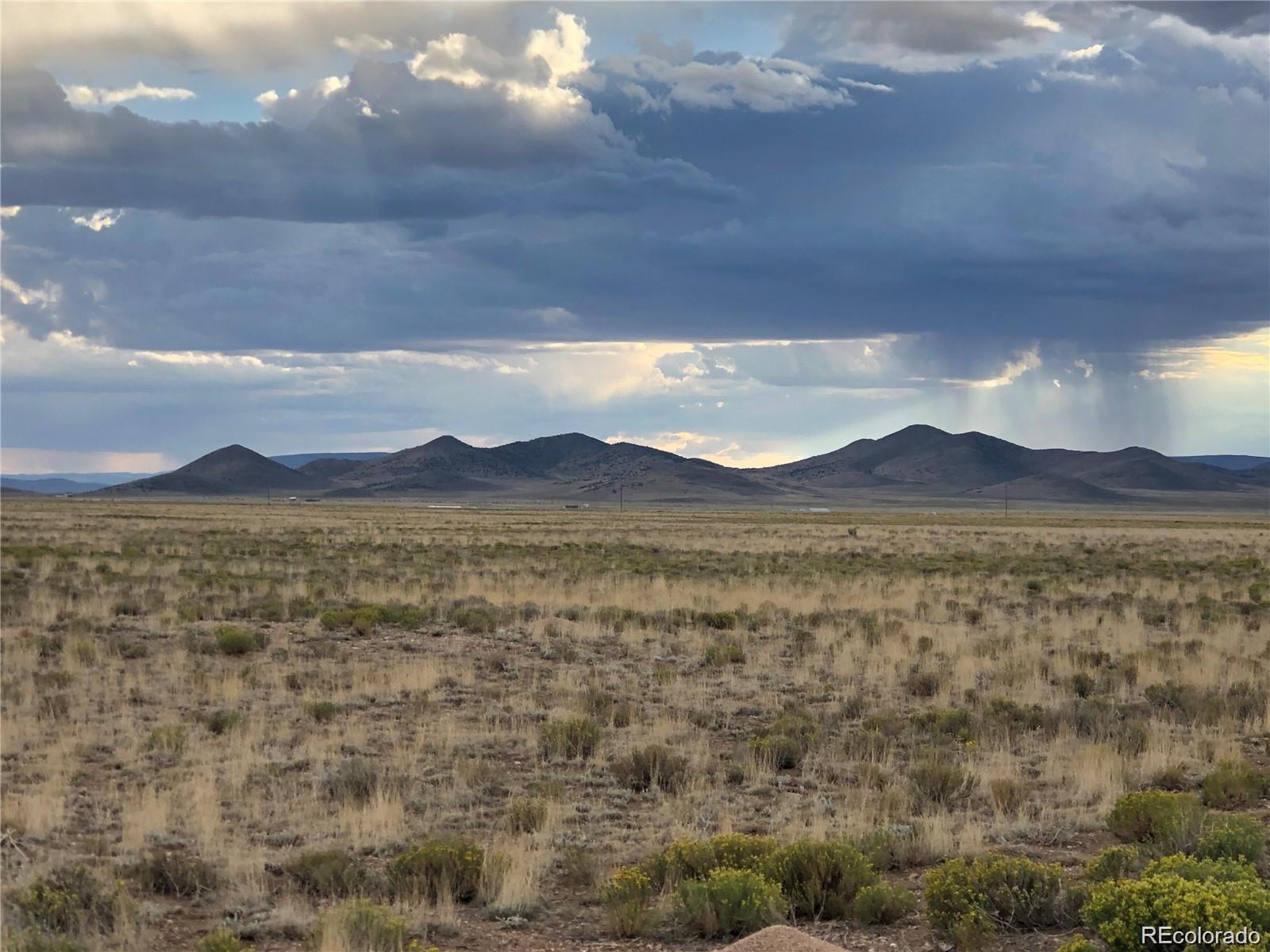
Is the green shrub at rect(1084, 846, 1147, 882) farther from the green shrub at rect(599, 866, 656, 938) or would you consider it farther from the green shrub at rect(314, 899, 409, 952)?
the green shrub at rect(314, 899, 409, 952)

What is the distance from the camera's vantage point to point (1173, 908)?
6734 mm

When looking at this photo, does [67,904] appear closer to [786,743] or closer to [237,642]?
[786,743]

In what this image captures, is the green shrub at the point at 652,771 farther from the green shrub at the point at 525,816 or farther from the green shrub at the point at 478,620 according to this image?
the green shrub at the point at 478,620

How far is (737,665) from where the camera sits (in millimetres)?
19641

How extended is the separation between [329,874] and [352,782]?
291 centimetres

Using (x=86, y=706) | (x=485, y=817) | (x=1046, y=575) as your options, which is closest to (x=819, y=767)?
(x=485, y=817)

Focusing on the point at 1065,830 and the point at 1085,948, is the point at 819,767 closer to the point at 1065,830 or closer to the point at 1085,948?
the point at 1065,830

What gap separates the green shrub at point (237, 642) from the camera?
64.4 ft

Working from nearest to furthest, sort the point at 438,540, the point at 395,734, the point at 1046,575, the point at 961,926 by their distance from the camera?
the point at 961,926, the point at 395,734, the point at 1046,575, the point at 438,540

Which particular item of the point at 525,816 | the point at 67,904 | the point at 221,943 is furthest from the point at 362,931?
the point at 525,816

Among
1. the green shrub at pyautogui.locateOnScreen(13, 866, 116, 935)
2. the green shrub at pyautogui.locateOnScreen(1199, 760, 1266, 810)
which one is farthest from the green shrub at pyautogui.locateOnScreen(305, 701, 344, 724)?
the green shrub at pyautogui.locateOnScreen(1199, 760, 1266, 810)

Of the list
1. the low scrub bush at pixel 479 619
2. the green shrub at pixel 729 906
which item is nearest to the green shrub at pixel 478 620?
the low scrub bush at pixel 479 619

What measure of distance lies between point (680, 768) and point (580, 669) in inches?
262

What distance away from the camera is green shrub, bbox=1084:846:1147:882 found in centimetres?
849
